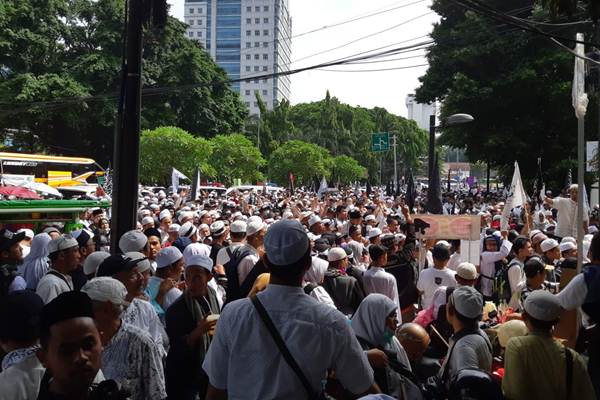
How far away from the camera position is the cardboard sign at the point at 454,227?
9.98 m

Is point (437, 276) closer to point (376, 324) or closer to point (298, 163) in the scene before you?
point (376, 324)

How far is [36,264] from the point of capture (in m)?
6.68

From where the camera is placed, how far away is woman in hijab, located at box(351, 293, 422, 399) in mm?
3693

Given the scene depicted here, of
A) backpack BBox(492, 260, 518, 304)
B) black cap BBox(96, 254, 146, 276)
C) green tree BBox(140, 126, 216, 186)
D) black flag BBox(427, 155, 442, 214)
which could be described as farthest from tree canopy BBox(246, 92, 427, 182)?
black cap BBox(96, 254, 146, 276)

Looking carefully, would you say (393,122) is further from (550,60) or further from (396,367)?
(396,367)

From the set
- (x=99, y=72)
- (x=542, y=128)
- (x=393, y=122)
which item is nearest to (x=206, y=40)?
(x=393, y=122)

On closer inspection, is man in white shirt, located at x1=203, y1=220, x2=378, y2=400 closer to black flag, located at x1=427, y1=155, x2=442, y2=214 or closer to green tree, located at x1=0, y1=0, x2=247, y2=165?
black flag, located at x1=427, y1=155, x2=442, y2=214

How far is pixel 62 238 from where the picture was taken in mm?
5977

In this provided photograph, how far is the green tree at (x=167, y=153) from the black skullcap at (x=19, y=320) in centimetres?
3667

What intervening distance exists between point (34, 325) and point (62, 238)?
312cm

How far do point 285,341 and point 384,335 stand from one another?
1243 mm

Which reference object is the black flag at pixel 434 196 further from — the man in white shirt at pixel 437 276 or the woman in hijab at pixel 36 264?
the woman in hijab at pixel 36 264

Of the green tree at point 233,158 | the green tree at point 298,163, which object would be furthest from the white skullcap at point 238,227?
the green tree at point 298,163

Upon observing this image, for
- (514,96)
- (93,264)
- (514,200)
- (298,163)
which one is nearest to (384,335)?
(93,264)
